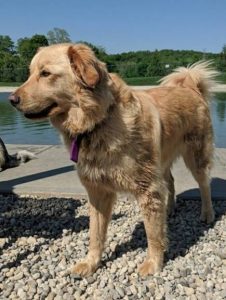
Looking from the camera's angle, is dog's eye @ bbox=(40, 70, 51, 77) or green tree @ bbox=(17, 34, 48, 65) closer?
dog's eye @ bbox=(40, 70, 51, 77)

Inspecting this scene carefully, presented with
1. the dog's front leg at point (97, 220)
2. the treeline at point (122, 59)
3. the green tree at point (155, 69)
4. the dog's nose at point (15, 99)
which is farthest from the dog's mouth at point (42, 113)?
the green tree at point (155, 69)

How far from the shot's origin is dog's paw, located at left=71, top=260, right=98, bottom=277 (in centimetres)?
367

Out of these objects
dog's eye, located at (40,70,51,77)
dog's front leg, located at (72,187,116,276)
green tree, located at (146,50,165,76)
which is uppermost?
dog's eye, located at (40,70,51,77)

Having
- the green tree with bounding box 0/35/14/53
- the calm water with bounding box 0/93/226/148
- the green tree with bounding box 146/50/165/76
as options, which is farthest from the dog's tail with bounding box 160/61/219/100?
the green tree with bounding box 0/35/14/53

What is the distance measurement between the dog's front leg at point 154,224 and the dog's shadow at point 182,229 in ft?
0.85

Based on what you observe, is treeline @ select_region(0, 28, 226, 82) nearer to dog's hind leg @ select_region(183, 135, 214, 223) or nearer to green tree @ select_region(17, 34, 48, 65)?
green tree @ select_region(17, 34, 48, 65)

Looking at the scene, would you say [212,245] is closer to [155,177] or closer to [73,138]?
[155,177]

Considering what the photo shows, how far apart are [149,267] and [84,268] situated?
1.87 feet

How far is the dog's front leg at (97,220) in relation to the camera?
12.5 feet

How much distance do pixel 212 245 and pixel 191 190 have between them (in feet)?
5.12

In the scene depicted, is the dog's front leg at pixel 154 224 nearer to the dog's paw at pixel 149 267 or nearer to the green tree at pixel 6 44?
the dog's paw at pixel 149 267

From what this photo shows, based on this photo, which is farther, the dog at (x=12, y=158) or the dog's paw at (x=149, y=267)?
the dog at (x=12, y=158)

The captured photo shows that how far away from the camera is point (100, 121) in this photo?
11.0ft

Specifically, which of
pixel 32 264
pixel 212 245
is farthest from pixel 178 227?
pixel 32 264
